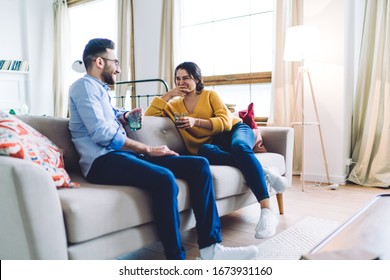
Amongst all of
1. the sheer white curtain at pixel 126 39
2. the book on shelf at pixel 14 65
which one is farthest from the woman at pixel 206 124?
the book on shelf at pixel 14 65

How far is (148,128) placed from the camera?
2195mm

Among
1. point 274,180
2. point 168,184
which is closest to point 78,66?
A: point 274,180

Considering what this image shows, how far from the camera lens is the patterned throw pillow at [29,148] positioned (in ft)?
4.15

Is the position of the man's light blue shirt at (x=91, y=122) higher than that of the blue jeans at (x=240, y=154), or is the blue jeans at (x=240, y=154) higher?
the man's light blue shirt at (x=91, y=122)

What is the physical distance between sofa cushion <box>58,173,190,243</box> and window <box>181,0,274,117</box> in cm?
290

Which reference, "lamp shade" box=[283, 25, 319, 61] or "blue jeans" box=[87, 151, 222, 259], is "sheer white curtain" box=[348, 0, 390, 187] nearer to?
"lamp shade" box=[283, 25, 319, 61]

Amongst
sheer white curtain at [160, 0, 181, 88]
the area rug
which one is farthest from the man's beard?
sheer white curtain at [160, 0, 181, 88]

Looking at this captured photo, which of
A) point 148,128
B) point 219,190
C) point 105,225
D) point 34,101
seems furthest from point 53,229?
point 34,101

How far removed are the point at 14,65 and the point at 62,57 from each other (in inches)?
32.5

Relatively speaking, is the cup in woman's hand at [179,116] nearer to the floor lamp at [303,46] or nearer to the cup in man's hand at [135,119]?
the cup in man's hand at [135,119]

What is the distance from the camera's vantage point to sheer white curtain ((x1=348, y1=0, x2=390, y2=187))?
3.20 metres

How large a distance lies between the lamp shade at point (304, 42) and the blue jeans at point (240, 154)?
117cm
